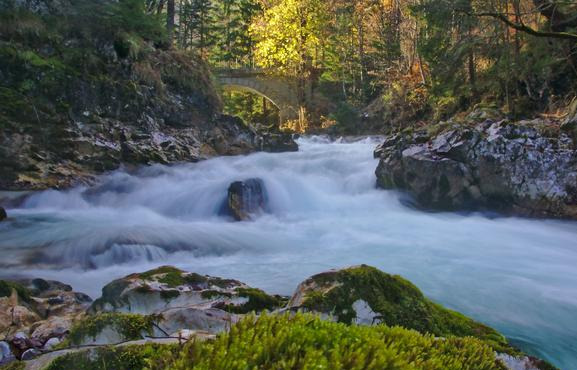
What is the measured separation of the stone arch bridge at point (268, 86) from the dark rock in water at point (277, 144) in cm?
1379

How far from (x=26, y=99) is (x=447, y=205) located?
12780 mm

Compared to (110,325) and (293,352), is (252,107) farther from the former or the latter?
(293,352)

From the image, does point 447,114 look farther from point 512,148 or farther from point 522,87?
point 512,148

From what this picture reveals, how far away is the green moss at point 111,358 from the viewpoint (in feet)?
6.41

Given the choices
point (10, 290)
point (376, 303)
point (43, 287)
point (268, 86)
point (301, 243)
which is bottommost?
point (301, 243)

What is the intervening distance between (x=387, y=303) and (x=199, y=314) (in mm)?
1513

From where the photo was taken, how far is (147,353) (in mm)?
1949

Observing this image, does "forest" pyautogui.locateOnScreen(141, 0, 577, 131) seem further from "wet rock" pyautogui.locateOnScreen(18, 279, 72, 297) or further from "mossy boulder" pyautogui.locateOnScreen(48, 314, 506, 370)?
"mossy boulder" pyautogui.locateOnScreen(48, 314, 506, 370)

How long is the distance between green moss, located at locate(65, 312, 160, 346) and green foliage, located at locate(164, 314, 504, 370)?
54.5 inches

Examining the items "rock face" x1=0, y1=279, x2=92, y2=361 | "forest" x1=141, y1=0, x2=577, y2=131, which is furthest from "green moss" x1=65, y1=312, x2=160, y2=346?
"forest" x1=141, y1=0, x2=577, y2=131

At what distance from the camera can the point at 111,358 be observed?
2.00 m

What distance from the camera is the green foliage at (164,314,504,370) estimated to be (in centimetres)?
161

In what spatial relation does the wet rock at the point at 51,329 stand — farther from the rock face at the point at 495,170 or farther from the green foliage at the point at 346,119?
the green foliage at the point at 346,119

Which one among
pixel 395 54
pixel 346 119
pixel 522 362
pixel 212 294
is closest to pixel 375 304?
pixel 522 362
